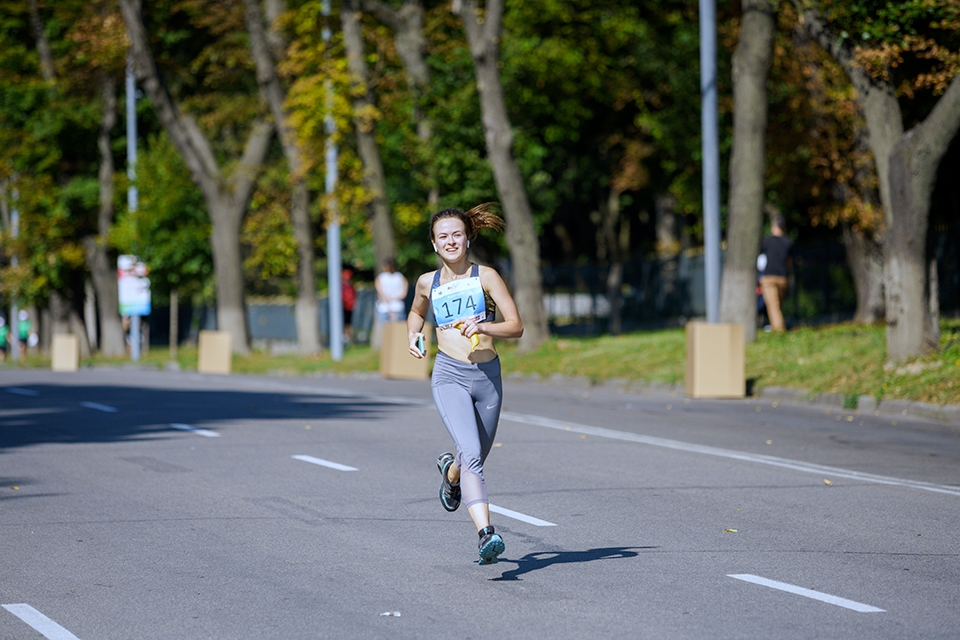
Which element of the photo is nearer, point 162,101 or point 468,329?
point 468,329

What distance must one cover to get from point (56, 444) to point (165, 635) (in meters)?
7.76

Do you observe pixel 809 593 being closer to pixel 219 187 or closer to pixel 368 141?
pixel 368 141

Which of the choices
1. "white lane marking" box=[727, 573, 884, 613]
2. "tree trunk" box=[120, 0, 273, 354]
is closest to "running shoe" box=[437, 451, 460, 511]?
"white lane marking" box=[727, 573, 884, 613]

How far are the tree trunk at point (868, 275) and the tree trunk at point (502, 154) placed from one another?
238 inches

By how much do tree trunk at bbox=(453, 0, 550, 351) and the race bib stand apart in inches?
679

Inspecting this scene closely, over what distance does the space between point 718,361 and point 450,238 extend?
37.7ft

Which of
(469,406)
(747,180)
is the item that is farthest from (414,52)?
(469,406)

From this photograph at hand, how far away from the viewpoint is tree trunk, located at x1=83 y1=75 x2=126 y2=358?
41.1m

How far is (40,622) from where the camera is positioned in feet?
19.5

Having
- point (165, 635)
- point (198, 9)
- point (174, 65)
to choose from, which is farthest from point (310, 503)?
point (174, 65)

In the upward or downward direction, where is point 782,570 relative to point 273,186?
downward

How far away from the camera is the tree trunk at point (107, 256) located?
41.1 meters

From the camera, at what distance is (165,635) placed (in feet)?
18.6

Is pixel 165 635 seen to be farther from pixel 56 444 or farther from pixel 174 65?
pixel 174 65
